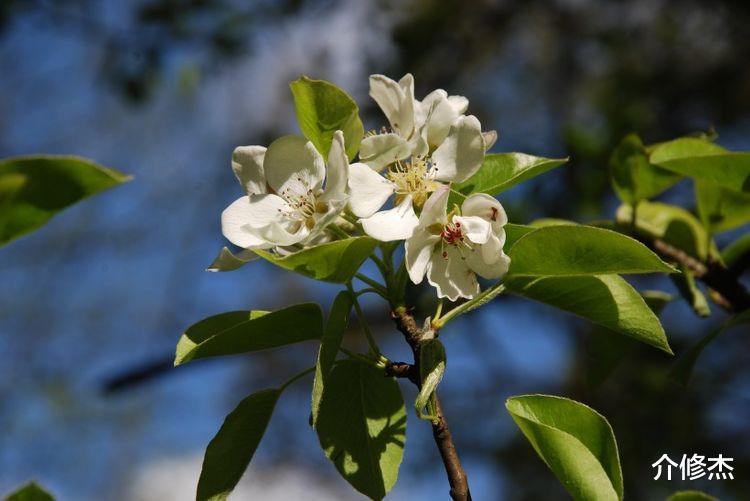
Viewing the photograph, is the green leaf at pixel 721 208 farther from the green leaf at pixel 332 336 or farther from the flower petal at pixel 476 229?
the green leaf at pixel 332 336

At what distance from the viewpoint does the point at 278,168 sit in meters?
0.88

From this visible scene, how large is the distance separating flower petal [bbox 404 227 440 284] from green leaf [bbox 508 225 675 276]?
0.08 metres

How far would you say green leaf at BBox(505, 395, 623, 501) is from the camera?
745 millimetres

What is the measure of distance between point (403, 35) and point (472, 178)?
2.13 metres

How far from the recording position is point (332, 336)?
0.79 m

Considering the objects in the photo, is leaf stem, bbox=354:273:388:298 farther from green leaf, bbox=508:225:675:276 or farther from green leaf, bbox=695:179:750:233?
green leaf, bbox=695:179:750:233

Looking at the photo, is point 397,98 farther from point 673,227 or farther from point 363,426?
point 673,227

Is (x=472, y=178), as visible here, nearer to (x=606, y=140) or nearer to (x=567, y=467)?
(x=567, y=467)

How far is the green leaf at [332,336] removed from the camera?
0.76 meters

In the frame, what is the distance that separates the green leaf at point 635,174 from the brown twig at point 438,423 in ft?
1.86

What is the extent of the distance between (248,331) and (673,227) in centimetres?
80

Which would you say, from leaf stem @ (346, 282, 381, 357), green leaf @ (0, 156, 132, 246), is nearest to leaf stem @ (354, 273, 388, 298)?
leaf stem @ (346, 282, 381, 357)

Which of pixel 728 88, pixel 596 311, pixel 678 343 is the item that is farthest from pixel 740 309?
pixel 728 88

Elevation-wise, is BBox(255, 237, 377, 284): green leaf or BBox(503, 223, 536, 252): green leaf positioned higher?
BBox(255, 237, 377, 284): green leaf
